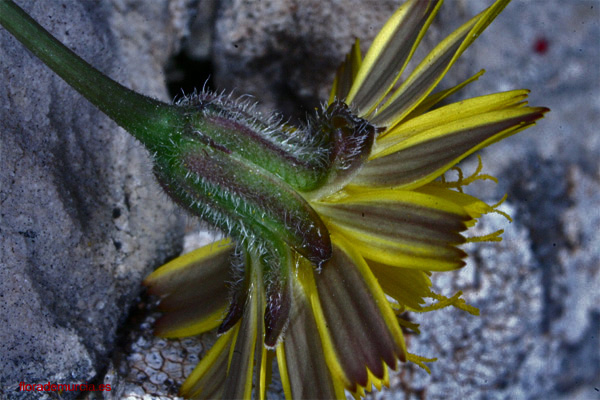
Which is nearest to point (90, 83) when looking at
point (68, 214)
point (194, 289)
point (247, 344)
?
point (68, 214)

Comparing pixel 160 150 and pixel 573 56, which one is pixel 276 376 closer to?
pixel 160 150

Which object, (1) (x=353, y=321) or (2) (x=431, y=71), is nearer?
(1) (x=353, y=321)

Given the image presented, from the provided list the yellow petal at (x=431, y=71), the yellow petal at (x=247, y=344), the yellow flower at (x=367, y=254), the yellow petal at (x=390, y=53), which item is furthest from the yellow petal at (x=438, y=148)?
the yellow petal at (x=247, y=344)

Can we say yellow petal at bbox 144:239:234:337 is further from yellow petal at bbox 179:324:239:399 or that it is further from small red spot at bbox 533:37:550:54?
small red spot at bbox 533:37:550:54

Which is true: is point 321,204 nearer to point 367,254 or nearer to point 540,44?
point 367,254

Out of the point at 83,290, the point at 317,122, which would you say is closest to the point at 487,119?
the point at 317,122

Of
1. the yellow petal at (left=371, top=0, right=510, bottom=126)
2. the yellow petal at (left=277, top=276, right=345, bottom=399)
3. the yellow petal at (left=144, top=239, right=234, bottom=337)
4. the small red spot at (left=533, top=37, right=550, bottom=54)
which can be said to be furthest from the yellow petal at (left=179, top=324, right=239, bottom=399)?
the small red spot at (left=533, top=37, right=550, bottom=54)

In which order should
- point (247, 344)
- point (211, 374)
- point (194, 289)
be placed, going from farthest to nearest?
1. point (194, 289)
2. point (211, 374)
3. point (247, 344)
